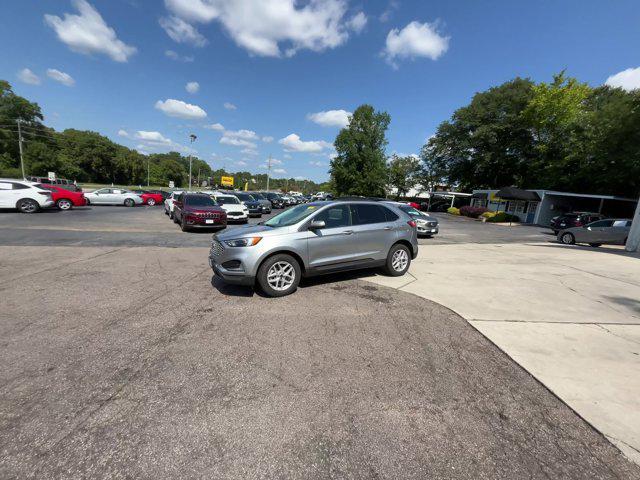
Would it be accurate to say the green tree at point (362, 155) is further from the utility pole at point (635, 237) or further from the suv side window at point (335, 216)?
the suv side window at point (335, 216)

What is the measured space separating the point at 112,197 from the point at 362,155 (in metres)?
40.3

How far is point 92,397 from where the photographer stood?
2.44 metres

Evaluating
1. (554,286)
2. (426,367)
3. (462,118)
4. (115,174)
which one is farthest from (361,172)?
(115,174)

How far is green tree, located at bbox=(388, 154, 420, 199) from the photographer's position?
60.9 m

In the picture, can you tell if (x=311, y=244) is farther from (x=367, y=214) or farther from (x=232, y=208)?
(x=232, y=208)

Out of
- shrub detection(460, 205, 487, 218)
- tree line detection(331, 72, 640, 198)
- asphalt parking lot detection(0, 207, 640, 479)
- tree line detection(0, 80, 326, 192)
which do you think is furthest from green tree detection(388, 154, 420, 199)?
tree line detection(0, 80, 326, 192)

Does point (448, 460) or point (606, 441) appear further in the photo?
point (606, 441)

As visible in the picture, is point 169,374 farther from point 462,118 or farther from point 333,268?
point 462,118

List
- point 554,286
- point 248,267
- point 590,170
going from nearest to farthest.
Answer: point 248,267 → point 554,286 → point 590,170

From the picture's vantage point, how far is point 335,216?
5430 millimetres

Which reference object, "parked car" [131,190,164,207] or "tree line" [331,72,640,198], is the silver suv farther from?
"tree line" [331,72,640,198]

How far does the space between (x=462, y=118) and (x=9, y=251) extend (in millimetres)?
55285

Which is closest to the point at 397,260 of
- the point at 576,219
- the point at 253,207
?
the point at 253,207

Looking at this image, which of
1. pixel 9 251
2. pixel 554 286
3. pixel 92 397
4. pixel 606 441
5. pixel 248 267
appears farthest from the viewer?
Result: pixel 9 251
